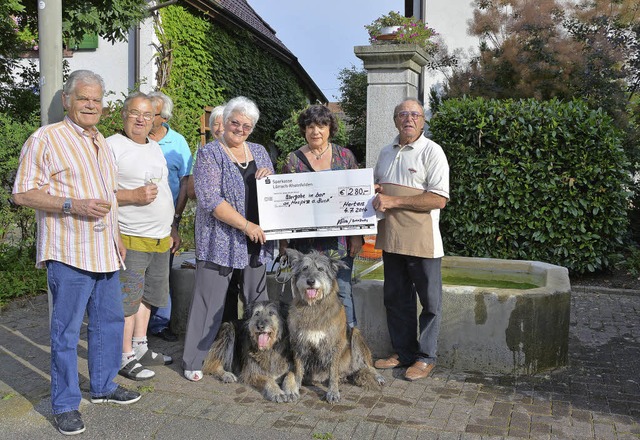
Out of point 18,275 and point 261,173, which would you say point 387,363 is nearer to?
point 261,173

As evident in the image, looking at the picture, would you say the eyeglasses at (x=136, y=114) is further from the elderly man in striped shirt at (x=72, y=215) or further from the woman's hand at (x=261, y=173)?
the woman's hand at (x=261, y=173)

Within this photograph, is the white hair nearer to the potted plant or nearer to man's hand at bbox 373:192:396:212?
man's hand at bbox 373:192:396:212

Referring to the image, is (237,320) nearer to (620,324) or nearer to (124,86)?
(620,324)

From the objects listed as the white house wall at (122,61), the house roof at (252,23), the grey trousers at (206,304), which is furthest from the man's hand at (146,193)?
the house roof at (252,23)

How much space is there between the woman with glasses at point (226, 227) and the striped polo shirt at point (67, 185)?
888mm

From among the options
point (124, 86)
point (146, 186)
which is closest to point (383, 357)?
point (146, 186)

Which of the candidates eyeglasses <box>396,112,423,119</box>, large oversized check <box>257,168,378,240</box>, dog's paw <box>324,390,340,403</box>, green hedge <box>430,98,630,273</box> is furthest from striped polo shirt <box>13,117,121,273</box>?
green hedge <box>430,98,630,273</box>

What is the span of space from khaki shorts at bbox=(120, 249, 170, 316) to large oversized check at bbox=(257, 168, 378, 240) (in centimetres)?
95

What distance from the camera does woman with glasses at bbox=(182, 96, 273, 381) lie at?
4504 millimetres

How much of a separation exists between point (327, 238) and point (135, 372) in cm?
189

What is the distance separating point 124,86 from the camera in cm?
1331

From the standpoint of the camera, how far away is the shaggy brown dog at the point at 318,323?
168 inches

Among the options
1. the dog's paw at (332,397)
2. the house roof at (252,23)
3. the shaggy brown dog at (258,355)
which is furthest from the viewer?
the house roof at (252,23)

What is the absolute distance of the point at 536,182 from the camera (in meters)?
8.19
